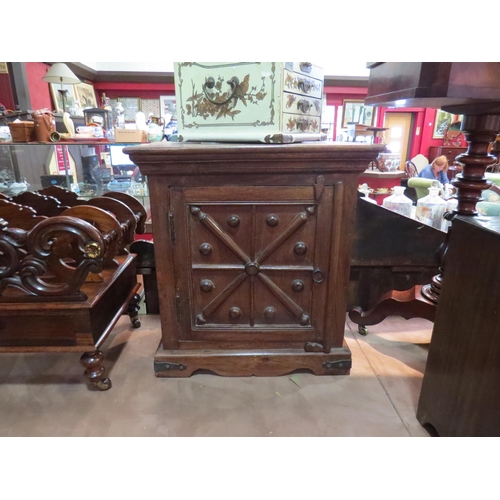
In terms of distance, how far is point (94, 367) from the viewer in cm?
122

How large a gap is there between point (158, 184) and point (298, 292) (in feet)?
2.03

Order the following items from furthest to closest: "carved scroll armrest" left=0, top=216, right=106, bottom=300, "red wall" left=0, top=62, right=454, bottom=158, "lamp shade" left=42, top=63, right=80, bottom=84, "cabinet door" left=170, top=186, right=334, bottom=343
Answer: "red wall" left=0, top=62, right=454, bottom=158
"lamp shade" left=42, top=63, right=80, bottom=84
"cabinet door" left=170, top=186, right=334, bottom=343
"carved scroll armrest" left=0, top=216, right=106, bottom=300

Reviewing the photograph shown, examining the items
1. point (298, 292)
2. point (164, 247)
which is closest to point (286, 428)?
point (298, 292)

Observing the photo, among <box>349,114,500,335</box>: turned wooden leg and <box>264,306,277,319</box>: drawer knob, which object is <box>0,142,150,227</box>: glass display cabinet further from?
<box>349,114,500,335</box>: turned wooden leg

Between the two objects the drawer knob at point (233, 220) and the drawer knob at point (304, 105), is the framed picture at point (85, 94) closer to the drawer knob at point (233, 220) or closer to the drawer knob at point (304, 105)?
the drawer knob at point (304, 105)

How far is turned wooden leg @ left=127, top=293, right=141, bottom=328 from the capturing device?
5.49 feet

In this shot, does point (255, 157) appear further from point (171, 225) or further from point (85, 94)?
point (85, 94)

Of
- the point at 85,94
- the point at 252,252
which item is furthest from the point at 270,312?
the point at 85,94

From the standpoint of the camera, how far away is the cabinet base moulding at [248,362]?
4.36 feet

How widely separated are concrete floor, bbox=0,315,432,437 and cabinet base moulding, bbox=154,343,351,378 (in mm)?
33

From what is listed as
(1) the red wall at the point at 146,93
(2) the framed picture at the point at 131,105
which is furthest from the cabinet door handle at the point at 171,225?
(2) the framed picture at the point at 131,105

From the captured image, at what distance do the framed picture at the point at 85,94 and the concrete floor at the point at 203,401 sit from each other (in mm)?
6042

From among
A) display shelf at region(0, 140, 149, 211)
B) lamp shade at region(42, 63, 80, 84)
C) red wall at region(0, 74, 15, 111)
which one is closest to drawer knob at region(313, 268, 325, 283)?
display shelf at region(0, 140, 149, 211)
